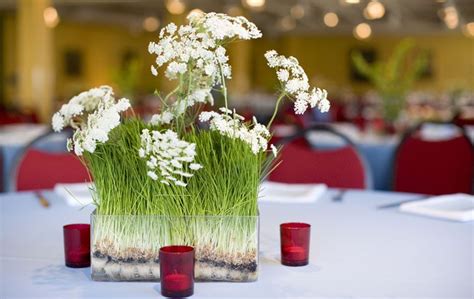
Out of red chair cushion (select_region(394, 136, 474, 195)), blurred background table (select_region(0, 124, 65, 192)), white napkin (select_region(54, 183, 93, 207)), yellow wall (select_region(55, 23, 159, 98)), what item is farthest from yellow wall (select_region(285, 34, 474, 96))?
white napkin (select_region(54, 183, 93, 207))

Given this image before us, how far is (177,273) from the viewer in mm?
1196

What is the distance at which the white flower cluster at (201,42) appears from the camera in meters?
1.25

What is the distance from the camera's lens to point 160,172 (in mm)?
1252

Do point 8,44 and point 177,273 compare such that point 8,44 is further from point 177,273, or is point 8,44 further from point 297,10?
point 177,273

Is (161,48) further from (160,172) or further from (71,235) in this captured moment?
(71,235)

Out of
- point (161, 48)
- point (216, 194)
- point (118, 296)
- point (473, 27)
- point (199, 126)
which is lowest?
point (118, 296)

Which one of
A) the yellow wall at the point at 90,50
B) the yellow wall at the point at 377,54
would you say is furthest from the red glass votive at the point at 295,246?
the yellow wall at the point at 377,54

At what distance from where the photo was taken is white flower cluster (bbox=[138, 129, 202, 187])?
47.3 inches

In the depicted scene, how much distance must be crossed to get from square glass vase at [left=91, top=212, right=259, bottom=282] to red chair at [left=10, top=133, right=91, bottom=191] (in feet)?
4.60

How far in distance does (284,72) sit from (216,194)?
254 mm

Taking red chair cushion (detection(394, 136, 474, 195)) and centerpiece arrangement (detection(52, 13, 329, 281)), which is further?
red chair cushion (detection(394, 136, 474, 195))

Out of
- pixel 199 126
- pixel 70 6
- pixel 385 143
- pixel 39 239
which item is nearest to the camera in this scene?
pixel 199 126

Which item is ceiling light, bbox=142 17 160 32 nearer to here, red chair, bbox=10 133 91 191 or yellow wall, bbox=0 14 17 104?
yellow wall, bbox=0 14 17 104

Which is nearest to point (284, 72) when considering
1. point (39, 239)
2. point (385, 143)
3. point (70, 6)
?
point (39, 239)
